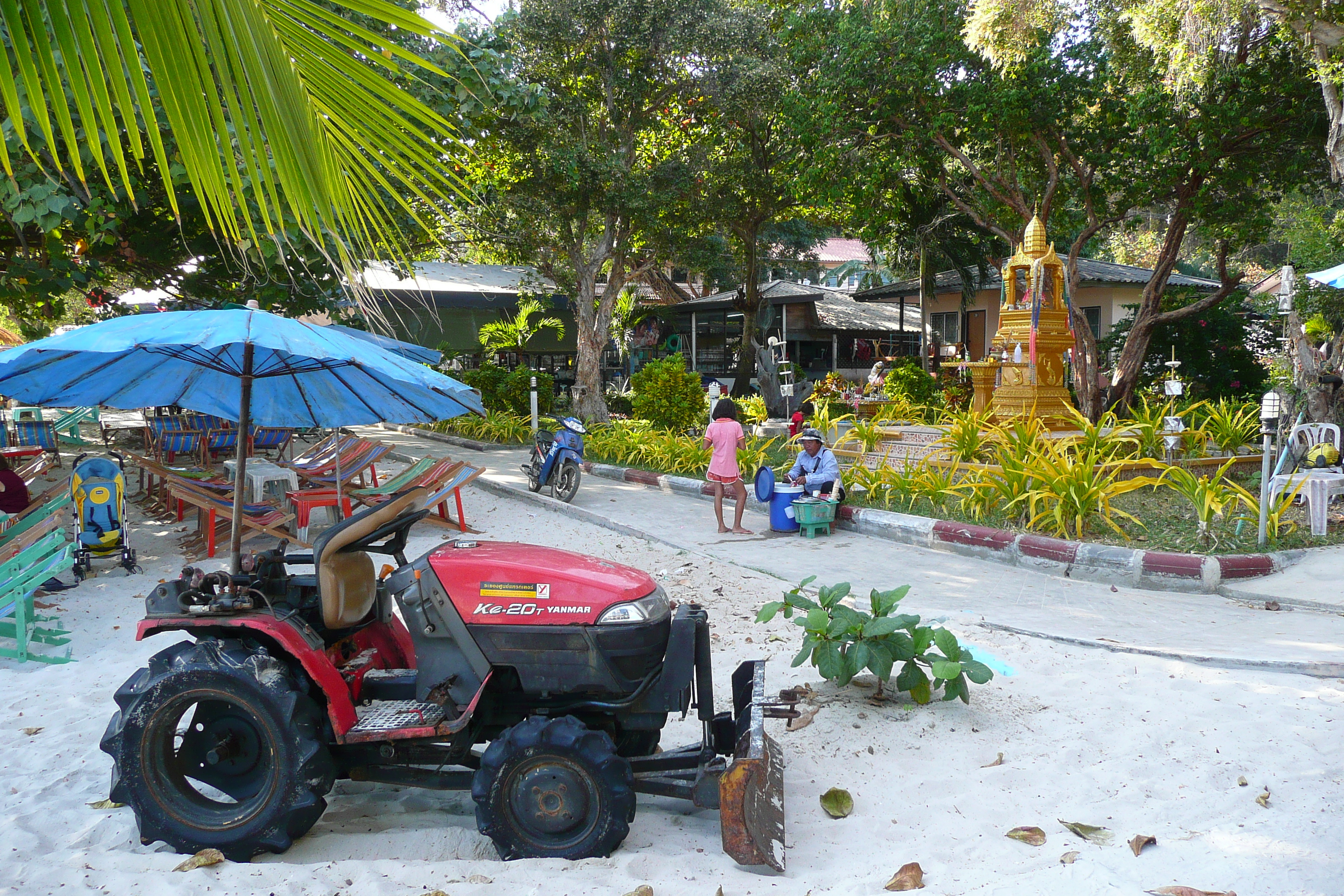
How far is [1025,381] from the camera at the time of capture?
13.7 metres

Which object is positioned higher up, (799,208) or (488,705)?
(799,208)

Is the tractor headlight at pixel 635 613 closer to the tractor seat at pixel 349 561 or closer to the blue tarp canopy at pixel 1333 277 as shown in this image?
the tractor seat at pixel 349 561

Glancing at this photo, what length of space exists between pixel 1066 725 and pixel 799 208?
18963 mm

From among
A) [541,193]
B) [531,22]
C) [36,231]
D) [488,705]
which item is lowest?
[488,705]

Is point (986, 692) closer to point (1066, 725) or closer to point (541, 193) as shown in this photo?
point (1066, 725)

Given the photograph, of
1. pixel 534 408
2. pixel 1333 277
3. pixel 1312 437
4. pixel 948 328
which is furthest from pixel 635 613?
pixel 948 328

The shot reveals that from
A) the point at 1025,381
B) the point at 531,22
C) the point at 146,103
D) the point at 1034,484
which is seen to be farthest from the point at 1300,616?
the point at 531,22

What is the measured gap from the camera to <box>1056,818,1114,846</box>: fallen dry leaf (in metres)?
3.12

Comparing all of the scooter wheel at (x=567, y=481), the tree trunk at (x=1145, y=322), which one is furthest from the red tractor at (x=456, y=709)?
the tree trunk at (x=1145, y=322)

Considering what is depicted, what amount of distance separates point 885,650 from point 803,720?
20.9 inches

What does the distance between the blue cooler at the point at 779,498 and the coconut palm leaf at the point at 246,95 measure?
24.2 ft

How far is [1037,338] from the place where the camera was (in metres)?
13.6

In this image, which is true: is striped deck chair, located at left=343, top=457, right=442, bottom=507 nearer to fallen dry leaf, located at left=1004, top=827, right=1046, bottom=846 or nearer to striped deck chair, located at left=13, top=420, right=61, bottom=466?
fallen dry leaf, located at left=1004, top=827, right=1046, bottom=846

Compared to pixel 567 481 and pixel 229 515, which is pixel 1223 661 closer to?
pixel 229 515
